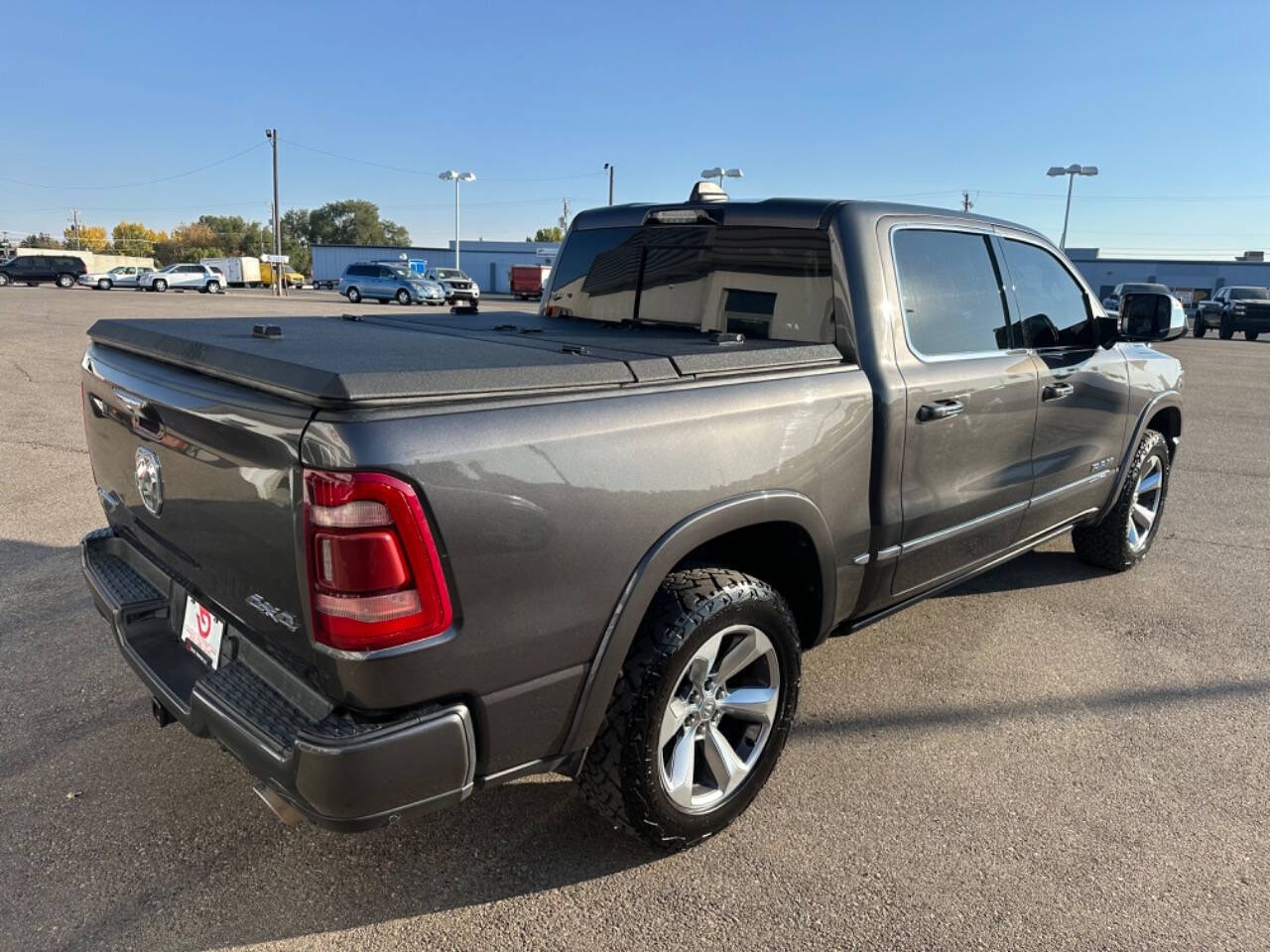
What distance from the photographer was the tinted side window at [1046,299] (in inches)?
149

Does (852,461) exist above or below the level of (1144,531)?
above

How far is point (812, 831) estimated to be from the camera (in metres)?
2.68

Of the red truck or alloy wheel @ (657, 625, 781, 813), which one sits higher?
the red truck

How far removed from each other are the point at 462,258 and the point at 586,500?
231ft

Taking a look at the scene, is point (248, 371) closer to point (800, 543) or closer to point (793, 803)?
point (800, 543)

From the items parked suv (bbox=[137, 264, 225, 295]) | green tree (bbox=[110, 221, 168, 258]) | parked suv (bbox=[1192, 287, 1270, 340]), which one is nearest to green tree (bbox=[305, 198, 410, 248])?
green tree (bbox=[110, 221, 168, 258])

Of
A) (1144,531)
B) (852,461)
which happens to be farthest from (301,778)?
(1144,531)

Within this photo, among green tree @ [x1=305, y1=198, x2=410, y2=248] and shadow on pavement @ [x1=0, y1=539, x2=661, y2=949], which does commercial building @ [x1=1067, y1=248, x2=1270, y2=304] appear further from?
green tree @ [x1=305, y1=198, x2=410, y2=248]

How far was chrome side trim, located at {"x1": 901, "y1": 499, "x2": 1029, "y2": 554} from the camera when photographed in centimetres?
314

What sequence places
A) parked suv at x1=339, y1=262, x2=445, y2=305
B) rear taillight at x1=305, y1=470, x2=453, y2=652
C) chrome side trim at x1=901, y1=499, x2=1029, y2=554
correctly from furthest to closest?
parked suv at x1=339, y1=262, x2=445, y2=305 < chrome side trim at x1=901, y1=499, x2=1029, y2=554 < rear taillight at x1=305, y1=470, x2=453, y2=652

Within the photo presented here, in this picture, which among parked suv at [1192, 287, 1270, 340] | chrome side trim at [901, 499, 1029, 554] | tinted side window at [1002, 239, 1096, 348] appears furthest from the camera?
parked suv at [1192, 287, 1270, 340]

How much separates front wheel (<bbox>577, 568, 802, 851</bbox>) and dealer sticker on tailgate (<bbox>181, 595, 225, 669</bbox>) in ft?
3.36

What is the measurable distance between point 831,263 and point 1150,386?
8.89 feet

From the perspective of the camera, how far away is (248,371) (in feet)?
6.48
